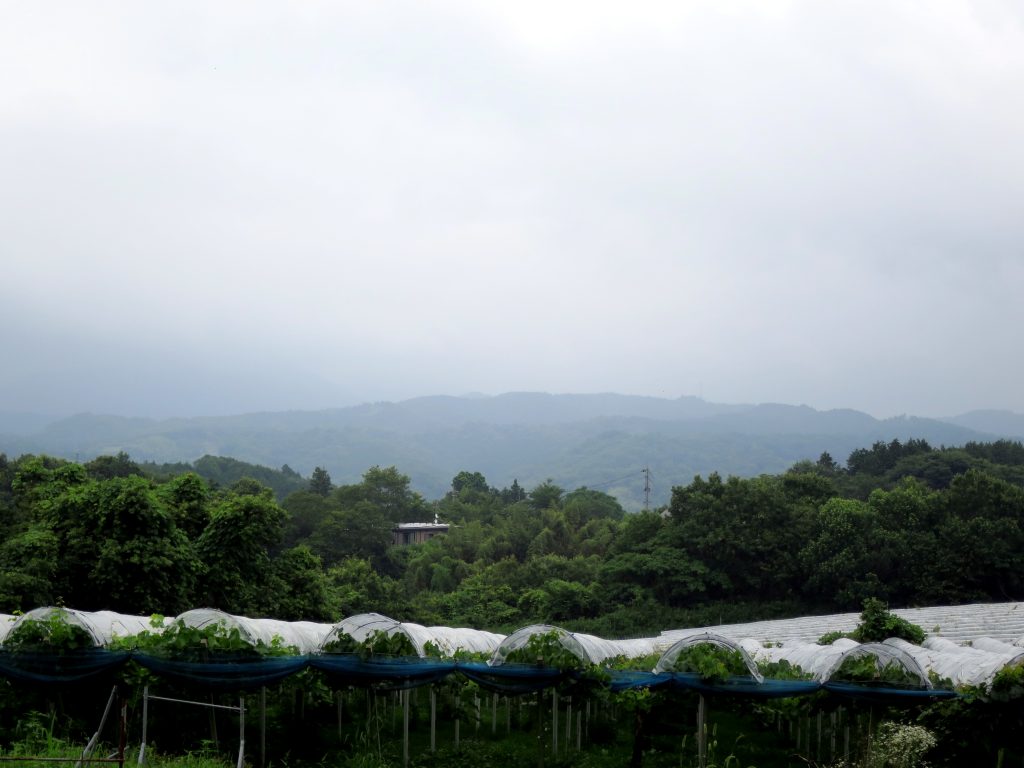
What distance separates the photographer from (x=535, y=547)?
214 feet

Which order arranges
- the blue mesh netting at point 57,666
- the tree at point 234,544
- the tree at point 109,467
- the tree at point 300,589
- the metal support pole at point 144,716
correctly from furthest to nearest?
the tree at point 109,467 < the tree at point 300,589 < the tree at point 234,544 < the blue mesh netting at point 57,666 < the metal support pole at point 144,716

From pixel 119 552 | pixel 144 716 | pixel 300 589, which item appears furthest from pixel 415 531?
pixel 144 716

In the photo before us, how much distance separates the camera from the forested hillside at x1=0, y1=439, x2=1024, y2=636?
25219 mm

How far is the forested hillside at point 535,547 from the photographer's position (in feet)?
82.7

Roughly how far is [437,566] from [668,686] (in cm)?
4718

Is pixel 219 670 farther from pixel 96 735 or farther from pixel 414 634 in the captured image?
pixel 414 634

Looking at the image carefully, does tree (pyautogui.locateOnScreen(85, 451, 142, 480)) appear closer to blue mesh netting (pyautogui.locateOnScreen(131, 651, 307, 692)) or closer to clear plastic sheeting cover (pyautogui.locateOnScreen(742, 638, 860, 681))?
clear plastic sheeting cover (pyautogui.locateOnScreen(742, 638, 860, 681))

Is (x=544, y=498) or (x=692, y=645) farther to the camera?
(x=544, y=498)

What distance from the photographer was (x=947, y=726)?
45.4ft

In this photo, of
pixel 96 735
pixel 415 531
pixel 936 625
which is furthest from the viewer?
pixel 415 531

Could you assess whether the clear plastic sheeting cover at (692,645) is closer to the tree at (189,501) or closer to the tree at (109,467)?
the tree at (189,501)

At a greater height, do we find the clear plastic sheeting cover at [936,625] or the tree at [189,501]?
the tree at [189,501]

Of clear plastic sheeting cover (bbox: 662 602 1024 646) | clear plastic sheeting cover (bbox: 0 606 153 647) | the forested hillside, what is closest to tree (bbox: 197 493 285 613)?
the forested hillside

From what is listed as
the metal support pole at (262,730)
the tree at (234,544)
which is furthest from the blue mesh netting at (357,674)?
the tree at (234,544)
